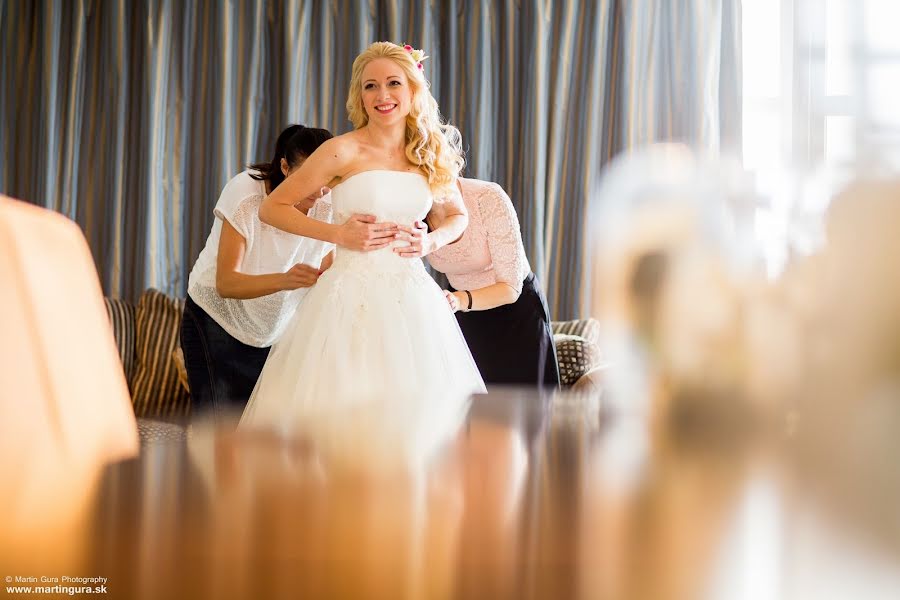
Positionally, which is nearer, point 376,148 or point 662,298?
point 662,298

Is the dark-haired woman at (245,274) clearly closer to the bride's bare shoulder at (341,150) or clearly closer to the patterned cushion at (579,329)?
the bride's bare shoulder at (341,150)

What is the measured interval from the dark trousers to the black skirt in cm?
68

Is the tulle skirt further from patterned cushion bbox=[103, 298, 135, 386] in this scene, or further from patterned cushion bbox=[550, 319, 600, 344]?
patterned cushion bbox=[103, 298, 135, 386]

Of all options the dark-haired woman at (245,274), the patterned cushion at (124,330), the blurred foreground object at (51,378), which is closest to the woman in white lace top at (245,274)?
the dark-haired woman at (245,274)

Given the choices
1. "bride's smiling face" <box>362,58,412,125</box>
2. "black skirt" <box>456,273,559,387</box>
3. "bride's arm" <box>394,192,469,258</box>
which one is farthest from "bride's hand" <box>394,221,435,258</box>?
"black skirt" <box>456,273,559,387</box>

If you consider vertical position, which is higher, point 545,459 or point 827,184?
point 827,184

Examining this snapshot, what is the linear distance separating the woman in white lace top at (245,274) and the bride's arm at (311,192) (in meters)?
0.28

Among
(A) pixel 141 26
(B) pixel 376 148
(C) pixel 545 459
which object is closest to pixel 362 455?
(C) pixel 545 459

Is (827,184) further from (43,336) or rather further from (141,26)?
(141,26)

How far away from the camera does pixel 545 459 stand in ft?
1.44

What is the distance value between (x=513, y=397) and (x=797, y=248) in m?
0.59

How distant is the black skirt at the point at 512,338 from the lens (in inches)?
108

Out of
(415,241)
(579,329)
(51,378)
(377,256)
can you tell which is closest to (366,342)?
(415,241)

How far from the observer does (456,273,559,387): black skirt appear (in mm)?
2744
